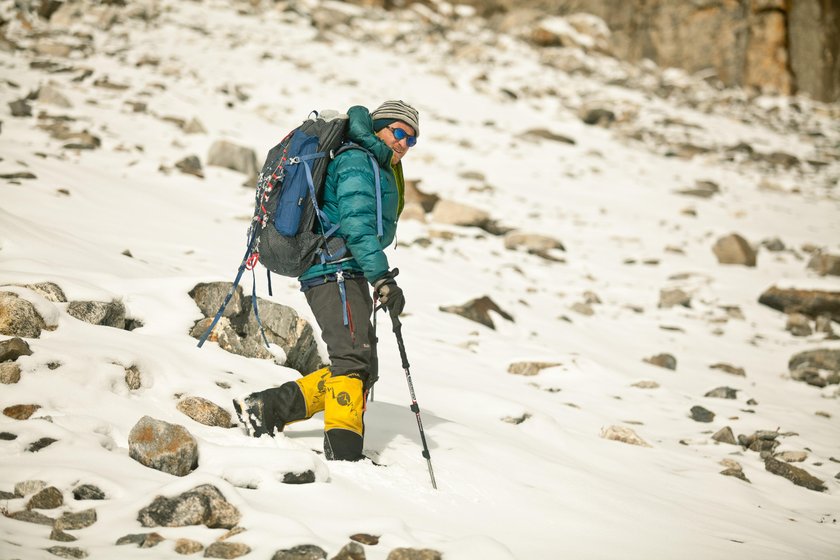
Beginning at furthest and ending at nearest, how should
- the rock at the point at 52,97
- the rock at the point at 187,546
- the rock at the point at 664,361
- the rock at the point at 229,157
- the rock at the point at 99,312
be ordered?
the rock at the point at 52,97 → the rock at the point at 229,157 → the rock at the point at 664,361 → the rock at the point at 99,312 → the rock at the point at 187,546

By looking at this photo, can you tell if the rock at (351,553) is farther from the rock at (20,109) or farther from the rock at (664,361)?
the rock at (20,109)

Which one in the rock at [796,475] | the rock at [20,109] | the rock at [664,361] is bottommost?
the rock at [664,361]

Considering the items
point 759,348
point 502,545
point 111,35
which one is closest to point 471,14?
point 111,35

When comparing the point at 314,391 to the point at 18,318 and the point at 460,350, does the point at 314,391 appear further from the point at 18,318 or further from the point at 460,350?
the point at 460,350

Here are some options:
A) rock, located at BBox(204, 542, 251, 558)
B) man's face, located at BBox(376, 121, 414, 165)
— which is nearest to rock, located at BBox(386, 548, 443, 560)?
rock, located at BBox(204, 542, 251, 558)

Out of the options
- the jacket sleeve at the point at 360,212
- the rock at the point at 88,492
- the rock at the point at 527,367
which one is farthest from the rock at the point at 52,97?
the rock at the point at 88,492

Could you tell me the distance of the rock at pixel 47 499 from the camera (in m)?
2.90

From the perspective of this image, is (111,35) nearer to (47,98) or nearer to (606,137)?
(47,98)

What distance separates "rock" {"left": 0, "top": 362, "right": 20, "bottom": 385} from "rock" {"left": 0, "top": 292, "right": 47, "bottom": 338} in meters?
0.43

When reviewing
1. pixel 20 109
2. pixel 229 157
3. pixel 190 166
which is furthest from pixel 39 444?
pixel 20 109

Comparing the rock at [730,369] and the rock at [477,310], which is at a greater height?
the rock at [477,310]

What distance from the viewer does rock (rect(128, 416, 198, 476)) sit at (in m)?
3.40

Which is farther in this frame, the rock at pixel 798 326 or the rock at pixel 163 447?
the rock at pixel 798 326

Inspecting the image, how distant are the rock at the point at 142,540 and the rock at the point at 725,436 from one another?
5.18 meters
